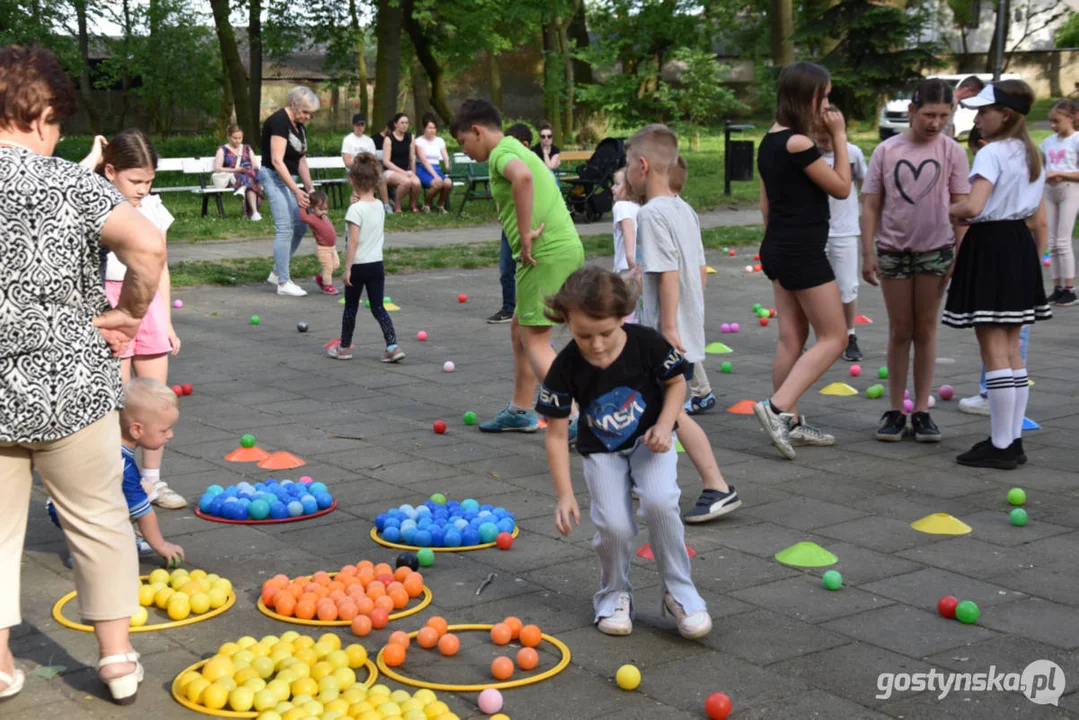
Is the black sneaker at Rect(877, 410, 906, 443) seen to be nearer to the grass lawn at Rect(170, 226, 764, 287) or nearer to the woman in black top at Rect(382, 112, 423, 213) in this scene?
the grass lawn at Rect(170, 226, 764, 287)

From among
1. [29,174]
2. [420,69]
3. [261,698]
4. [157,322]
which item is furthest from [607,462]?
[420,69]

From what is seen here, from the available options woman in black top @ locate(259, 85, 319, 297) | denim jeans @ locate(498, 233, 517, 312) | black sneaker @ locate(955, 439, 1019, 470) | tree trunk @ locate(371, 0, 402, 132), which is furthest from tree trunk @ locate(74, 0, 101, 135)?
black sneaker @ locate(955, 439, 1019, 470)

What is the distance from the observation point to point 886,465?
6691mm

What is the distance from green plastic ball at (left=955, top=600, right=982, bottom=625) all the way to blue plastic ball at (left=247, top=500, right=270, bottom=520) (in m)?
3.05

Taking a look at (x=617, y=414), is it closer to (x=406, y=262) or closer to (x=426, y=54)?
(x=406, y=262)

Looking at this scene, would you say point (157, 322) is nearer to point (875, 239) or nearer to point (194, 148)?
point (875, 239)

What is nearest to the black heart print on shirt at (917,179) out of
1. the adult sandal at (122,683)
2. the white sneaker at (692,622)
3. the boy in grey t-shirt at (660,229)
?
the boy in grey t-shirt at (660,229)

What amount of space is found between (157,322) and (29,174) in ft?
7.90

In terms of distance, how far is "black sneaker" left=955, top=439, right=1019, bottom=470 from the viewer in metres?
6.56

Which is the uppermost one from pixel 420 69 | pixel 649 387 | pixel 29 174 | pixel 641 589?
pixel 420 69

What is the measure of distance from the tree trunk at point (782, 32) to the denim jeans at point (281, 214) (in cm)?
2188

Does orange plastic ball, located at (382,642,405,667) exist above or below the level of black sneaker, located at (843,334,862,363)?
below

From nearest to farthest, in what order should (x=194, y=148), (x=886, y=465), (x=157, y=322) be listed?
1. (x=157, y=322)
2. (x=886, y=465)
3. (x=194, y=148)

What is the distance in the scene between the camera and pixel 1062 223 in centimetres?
1204
